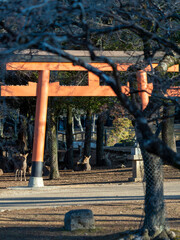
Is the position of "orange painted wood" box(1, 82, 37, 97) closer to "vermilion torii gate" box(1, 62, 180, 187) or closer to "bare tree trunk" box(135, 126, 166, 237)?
"vermilion torii gate" box(1, 62, 180, 187)

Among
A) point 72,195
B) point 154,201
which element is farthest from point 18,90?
point 154,201

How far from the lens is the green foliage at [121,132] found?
2944 cm

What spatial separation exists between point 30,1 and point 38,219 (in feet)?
16.9

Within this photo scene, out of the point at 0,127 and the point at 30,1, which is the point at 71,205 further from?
the point at 0,127

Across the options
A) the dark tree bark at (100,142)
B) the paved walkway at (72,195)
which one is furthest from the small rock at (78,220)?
the dark tree bark at (100,142)

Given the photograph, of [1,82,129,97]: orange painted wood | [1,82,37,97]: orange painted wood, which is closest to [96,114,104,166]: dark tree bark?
[1,82,129,97]: orange painted wood

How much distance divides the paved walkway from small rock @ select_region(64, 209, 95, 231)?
9.80 ft

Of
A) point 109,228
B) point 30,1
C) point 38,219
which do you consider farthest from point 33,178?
point 30,1

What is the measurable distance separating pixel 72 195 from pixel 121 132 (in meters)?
19.1

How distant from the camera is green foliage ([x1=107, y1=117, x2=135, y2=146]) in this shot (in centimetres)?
2944

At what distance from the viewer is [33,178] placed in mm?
14766

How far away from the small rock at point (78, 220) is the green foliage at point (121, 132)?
2110 centimetres

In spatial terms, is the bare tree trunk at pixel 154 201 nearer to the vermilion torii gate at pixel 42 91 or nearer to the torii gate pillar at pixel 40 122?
the vermilion torii gate at pixel 42 91

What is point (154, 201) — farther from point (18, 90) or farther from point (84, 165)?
point (84, 165)
